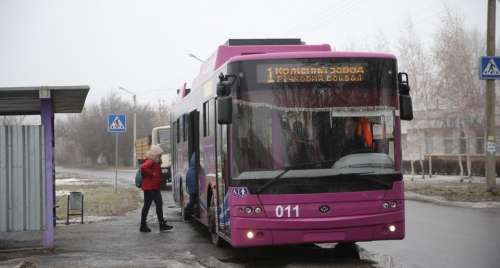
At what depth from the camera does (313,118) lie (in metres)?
9.48

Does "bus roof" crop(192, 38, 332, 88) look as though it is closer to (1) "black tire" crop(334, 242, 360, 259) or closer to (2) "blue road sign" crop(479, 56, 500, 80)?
(1) "black tire" crop(334, 242, 360, 259)

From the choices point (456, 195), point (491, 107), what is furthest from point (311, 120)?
point (456, 195)

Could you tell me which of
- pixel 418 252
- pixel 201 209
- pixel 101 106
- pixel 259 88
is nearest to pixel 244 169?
pixel 259 88

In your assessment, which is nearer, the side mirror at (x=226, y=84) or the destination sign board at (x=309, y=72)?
the side mirror at (x=226, y=84)

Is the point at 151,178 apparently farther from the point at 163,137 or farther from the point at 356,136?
the point at 163,137

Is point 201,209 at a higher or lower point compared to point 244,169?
lower

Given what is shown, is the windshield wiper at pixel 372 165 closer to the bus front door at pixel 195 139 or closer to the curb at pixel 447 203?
the bus front door at pixel 195 139

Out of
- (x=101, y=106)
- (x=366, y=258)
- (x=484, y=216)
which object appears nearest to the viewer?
(x=366, y=258)

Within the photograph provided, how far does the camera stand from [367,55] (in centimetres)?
980

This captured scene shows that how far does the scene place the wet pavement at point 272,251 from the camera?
10.2 meters

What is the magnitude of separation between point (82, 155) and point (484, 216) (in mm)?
82850

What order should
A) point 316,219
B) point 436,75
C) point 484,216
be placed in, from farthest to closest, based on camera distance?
point 436,75
point 484,216
point 316,219

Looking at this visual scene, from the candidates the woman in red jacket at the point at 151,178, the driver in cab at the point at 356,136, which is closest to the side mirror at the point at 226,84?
the driver in cab at the point at 356,136

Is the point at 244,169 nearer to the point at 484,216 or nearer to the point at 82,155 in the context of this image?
the point at 484,216
